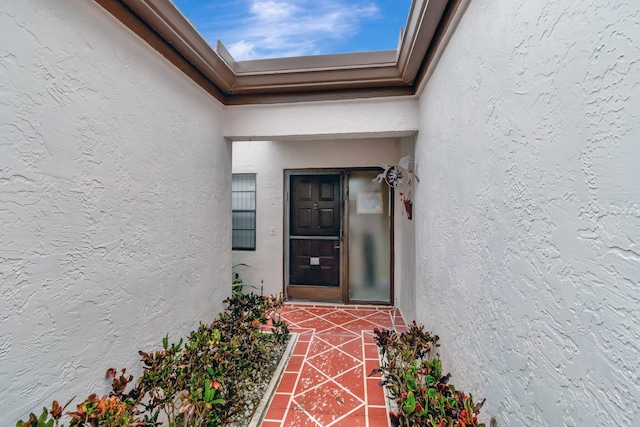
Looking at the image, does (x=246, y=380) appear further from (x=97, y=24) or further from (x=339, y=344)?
(x=97, y=24)

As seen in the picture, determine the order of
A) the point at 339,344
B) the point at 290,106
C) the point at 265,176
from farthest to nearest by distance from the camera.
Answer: the point at 265,176, the point at 339,344, the point at 290,106

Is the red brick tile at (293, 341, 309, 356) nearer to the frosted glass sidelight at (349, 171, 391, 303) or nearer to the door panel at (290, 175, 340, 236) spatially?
the frosted glass sidelight at (349, 171, 391, 303)

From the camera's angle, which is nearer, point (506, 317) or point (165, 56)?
point (506, 317)

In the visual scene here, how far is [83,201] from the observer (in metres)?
1.28

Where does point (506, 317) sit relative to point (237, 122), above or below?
below

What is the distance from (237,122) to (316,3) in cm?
118

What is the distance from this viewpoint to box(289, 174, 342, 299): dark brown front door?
4.32 meters

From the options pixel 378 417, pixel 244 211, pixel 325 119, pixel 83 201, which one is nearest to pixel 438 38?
pixel 325 119

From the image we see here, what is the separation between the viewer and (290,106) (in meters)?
2.61

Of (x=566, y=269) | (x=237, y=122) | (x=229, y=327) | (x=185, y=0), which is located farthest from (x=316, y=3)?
(x=229, y=327)

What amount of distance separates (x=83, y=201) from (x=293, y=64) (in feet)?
6.00

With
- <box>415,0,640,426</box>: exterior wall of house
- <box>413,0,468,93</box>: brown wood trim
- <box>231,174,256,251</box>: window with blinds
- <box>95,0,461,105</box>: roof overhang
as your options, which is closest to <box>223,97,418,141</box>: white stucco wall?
<box>95,0,461,105</box>: roof overhang

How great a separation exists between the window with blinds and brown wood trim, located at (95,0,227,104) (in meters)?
2.14

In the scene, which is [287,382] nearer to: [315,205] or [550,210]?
[550,210]
